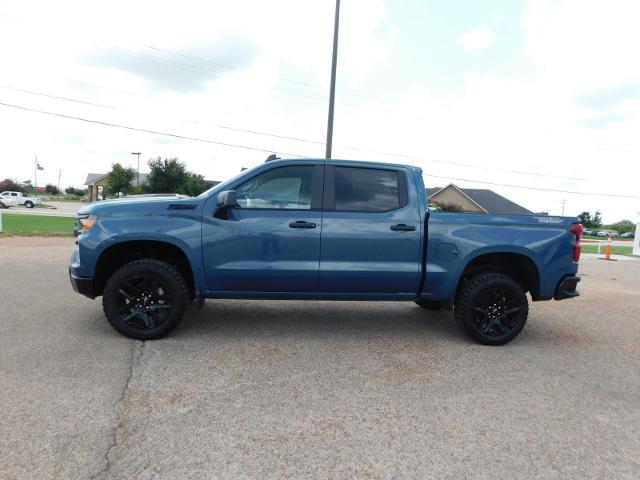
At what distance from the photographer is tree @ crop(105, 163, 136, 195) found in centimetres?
6488

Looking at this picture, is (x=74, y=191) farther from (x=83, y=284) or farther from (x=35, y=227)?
(x=83, y=284)

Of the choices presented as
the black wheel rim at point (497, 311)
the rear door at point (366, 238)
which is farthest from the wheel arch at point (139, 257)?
the black wheel rim at point (497, 311)

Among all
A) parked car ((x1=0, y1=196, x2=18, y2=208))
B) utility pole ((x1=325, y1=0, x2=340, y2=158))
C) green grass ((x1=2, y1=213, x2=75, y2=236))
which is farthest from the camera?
parked car ((x1=0, y1=196, x2=18, y2=208))

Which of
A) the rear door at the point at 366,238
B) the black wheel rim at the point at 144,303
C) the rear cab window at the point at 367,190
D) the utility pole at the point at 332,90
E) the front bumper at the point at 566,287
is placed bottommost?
the black wheel rim at the point at 144,303

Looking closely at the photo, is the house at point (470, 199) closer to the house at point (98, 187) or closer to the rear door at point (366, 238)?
the house at point (98, 187)

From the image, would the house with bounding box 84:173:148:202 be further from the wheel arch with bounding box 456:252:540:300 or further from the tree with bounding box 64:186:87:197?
the wheel arch with bounding box 456:252:540:300

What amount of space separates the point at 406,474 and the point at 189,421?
142 cm

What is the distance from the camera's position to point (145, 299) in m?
4.36

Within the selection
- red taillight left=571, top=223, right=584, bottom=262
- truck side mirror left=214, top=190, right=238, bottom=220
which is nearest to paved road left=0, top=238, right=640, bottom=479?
red taillight left=571, top=223, right=584, bottom=262

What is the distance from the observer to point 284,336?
470cm

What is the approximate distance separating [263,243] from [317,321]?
1.51 m

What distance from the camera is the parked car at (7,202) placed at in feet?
131

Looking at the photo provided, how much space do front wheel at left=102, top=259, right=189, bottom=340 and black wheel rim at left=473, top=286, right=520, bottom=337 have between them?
9.98ft

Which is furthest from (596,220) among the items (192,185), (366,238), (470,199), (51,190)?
(51,190)
